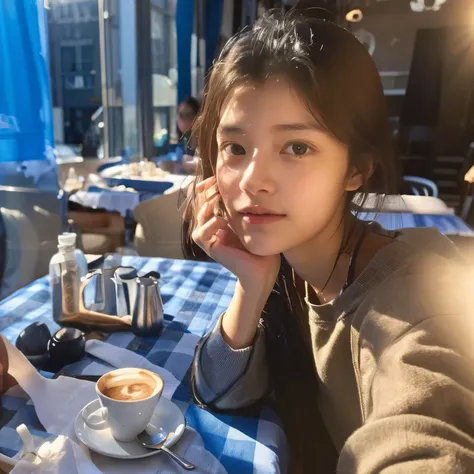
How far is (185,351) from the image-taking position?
0.90 meters

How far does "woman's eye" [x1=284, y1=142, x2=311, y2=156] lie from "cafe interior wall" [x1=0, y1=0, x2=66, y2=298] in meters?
1.67

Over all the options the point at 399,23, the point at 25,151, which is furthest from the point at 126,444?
the point at 399,23

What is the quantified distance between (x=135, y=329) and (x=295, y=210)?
499 millimetres

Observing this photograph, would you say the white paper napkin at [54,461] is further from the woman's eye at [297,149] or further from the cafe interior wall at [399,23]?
the cafe interior wall at [399,23]

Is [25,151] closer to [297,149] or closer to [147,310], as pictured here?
[147,310]

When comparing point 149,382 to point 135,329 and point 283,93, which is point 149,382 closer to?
point 135,329

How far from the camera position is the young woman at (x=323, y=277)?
47 cm

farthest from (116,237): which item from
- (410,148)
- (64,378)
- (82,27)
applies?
(410,148)

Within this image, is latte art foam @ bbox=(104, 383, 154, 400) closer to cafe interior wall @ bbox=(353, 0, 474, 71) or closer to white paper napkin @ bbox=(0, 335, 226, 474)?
white paper napkin @ bbox=(0, 335, 226, 474)

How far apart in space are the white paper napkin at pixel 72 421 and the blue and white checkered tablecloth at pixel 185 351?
0.02 metres

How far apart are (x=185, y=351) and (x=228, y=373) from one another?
0.59 feet

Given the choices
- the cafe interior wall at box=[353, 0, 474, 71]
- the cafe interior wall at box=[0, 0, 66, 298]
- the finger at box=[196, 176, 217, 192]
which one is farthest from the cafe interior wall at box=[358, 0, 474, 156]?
the finger at box=[196, 176, 217, 192]

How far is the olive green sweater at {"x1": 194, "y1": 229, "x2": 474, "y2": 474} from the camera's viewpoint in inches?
17.1

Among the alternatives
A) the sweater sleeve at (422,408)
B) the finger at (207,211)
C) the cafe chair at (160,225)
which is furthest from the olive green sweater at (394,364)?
the cafe chair at (160,225)
